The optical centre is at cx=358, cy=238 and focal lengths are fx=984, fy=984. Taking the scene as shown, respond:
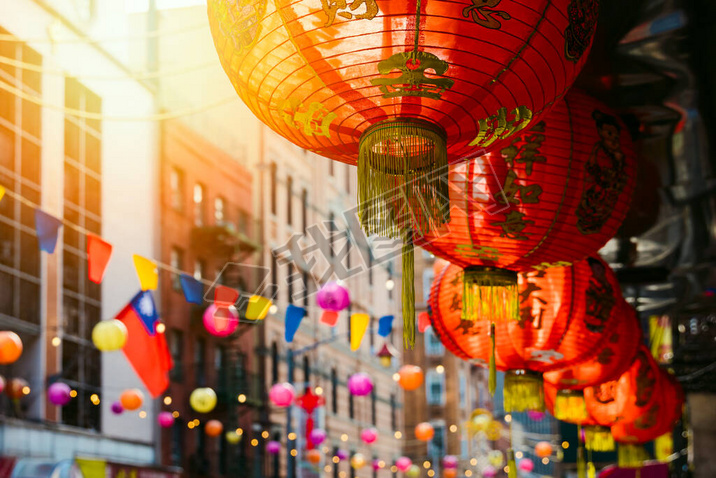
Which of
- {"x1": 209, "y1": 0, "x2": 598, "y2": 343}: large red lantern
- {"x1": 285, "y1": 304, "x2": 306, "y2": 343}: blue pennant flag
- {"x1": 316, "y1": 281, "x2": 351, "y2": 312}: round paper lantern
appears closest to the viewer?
{"x1": 209, "y1": 0, "x2": 598, "y2": 343}: large red lantern

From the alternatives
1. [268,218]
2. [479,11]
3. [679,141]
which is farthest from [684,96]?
[268,218]

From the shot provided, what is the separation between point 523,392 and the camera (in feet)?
17.6

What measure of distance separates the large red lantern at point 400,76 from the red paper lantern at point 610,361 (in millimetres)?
3477

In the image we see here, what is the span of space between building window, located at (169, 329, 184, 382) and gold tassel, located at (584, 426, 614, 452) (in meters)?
17.9

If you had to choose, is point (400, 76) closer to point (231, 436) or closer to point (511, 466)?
point (511, 466)

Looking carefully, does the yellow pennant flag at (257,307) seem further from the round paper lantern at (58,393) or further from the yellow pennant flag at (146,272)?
the round paper lantern at (58,393)

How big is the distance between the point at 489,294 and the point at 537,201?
1.96 ft

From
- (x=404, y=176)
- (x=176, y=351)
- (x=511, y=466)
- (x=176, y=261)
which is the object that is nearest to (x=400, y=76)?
(x=404, y=176)

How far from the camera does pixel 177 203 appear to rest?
26.9 meters

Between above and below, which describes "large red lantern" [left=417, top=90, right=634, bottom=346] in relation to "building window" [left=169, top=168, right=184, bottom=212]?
below

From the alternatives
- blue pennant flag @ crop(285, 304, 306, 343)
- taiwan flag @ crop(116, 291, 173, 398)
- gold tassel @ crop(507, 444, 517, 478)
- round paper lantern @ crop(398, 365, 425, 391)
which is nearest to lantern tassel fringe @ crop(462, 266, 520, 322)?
gold tassel @ crop(507, 444, 517, 478)

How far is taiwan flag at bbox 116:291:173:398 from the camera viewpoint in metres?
12.1

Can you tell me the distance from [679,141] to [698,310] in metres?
5.55

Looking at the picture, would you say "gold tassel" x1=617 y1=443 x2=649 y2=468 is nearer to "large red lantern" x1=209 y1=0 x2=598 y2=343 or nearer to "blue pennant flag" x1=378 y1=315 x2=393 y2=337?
"blue pennant flag" x1=378 y1=315 x2=393 y2=337
